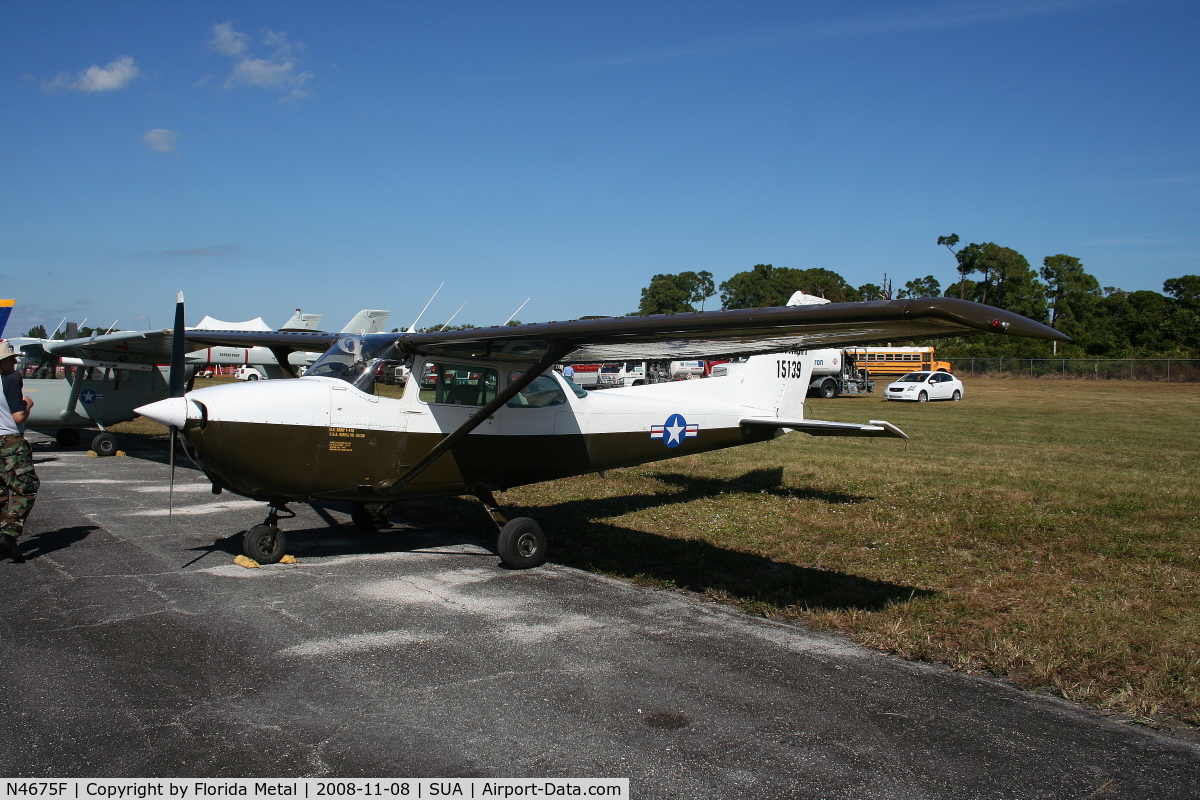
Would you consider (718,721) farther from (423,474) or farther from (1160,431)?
(1160,431)

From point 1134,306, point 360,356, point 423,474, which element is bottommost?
point 423,474

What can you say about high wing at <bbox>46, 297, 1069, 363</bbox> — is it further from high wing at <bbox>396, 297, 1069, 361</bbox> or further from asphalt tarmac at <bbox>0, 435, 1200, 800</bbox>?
asphalt tarmac at <bbox>0, 435, 1200, 800</bbox>

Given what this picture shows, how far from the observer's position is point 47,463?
47.9 feet

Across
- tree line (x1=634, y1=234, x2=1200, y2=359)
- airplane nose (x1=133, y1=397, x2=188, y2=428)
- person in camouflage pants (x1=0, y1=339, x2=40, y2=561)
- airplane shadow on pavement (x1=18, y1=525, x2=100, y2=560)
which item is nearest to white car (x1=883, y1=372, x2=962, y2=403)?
tree line (x1=634, y1=234, x2=1200, y2=359)

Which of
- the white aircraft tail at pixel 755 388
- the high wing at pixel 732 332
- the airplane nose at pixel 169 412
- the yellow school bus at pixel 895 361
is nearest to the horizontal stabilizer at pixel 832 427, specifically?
the white aircraft tail at pixel 755 388

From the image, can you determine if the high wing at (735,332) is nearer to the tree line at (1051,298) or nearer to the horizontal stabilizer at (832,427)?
the horizontal stabilizer at (832,427)

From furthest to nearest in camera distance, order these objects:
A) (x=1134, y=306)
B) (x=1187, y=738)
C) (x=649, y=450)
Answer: (x=1134, y=306)
(x=649, y=450)
(x=1187, y=738)

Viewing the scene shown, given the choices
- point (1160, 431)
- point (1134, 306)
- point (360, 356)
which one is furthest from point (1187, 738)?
point (1134, 306)

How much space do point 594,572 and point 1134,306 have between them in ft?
301

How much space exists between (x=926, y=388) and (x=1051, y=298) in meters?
71.2

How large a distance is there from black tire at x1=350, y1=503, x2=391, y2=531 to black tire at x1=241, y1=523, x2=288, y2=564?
1632 mm

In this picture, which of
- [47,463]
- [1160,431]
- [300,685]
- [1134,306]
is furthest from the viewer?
[1134,306]

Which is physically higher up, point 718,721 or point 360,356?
point 360,356

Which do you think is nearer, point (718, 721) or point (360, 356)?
point (718, 721)
